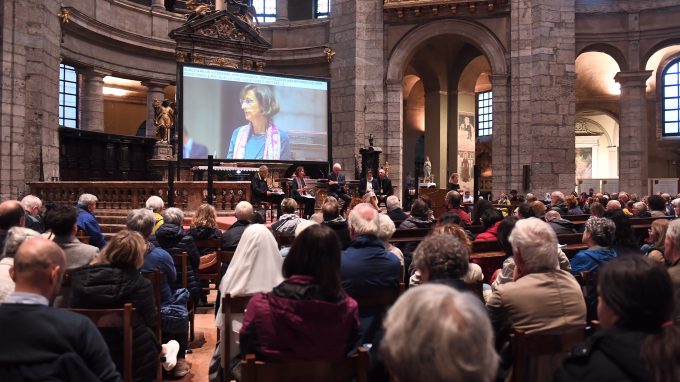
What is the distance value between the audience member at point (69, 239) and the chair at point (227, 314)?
A: 1196 millimetres

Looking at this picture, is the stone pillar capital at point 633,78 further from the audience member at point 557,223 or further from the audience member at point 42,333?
the audience member at point 42,333

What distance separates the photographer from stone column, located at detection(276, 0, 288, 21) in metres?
20.8

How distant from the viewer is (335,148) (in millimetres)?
19203

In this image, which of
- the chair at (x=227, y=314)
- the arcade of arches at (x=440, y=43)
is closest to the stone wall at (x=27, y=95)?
the arcade of arches at (x=440, y=43)

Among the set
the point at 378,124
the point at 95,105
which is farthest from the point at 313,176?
the point at 95,105

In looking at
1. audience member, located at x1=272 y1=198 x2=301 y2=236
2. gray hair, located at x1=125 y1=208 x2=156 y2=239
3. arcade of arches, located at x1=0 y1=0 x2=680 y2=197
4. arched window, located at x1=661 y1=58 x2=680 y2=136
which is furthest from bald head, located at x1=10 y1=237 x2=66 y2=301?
arched window, located at x1=661 y1=58 x2=680 y2=136

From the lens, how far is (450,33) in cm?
1886

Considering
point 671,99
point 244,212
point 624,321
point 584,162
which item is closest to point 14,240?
point 244,212

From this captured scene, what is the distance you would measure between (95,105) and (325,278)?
17262 millimetres

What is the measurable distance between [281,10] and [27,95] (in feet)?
32.9

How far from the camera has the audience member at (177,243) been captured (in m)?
5.33

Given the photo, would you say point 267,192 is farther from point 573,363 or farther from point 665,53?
point 665,53

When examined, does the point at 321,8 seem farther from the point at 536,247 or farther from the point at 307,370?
the point at 307,370

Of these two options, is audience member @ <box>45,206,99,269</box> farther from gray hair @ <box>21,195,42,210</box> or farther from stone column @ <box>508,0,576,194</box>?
stone column @ <box>508,0,576,194</box>
